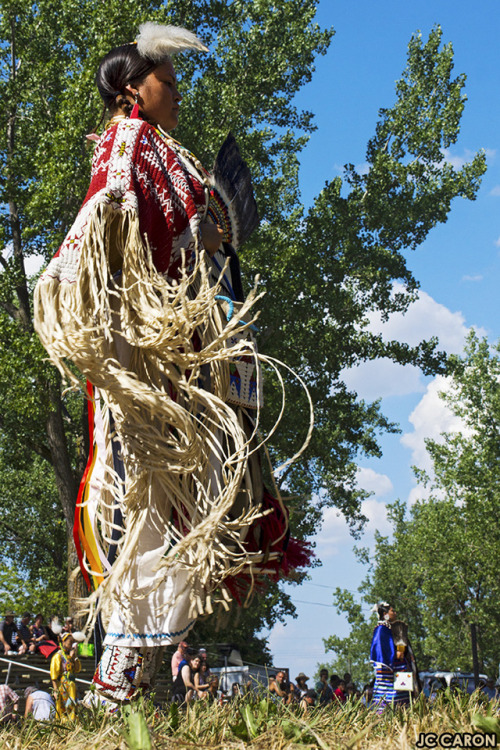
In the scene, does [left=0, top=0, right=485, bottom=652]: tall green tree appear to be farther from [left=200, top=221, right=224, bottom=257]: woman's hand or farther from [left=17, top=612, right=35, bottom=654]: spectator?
[left=200, top=221, right=224, bottom=257]: woman's hand

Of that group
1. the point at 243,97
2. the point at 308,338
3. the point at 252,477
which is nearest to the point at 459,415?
the point at 308,338

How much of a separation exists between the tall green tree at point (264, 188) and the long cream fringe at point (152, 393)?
405 inches

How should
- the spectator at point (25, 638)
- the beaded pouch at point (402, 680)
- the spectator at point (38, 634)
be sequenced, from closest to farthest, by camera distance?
the beaded pouch at point (402, 680) < the spectator at point (25, 638) < the spectator at point (38, 634)

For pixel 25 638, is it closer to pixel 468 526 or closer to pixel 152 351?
pixel 152 351

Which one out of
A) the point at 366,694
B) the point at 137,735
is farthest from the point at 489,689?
the point at 137,735

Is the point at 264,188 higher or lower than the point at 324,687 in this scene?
higher

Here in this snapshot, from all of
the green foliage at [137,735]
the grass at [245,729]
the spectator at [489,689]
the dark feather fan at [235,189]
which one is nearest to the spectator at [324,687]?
the spectator at [489,689]

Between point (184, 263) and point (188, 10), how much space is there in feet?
52.5

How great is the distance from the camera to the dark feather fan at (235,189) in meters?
3.18

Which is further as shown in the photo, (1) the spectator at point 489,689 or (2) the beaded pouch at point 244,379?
(1) the spectator at point 489,689

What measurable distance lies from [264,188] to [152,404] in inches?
552

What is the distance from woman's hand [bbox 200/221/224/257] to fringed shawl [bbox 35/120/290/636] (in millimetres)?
79

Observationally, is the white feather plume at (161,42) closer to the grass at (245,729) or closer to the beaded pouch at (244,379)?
the beaded pouch at (244,379)

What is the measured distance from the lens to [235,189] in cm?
324
